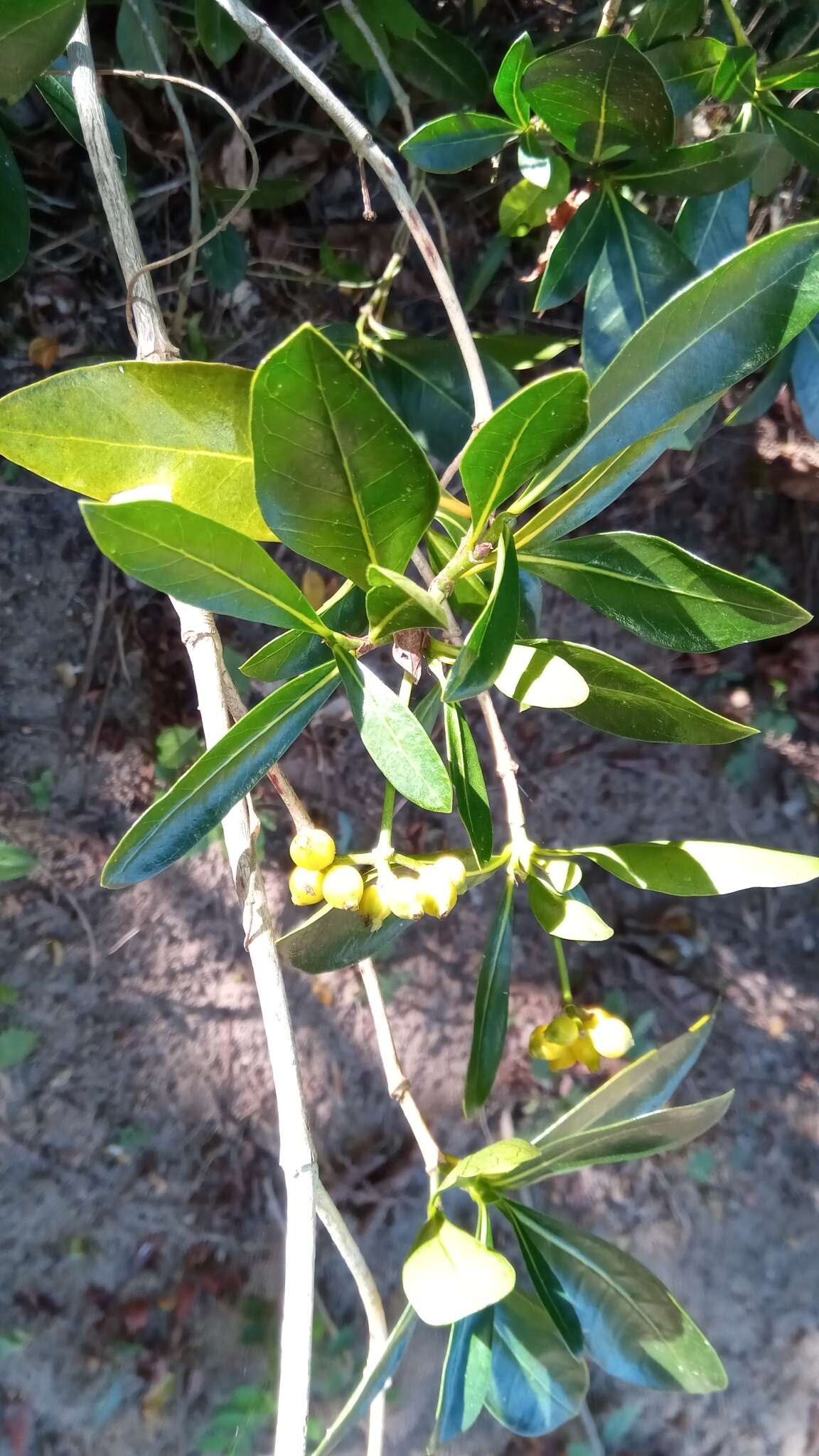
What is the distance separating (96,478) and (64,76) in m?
0.63

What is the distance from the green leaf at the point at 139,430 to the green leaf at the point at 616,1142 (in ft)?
2.25

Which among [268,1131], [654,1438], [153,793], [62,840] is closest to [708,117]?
[153,793]

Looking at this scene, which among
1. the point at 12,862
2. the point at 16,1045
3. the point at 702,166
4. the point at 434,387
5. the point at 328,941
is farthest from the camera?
the point at 16,1045

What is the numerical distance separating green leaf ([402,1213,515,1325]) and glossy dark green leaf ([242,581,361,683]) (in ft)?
1.56

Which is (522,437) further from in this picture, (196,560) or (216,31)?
(216,31)

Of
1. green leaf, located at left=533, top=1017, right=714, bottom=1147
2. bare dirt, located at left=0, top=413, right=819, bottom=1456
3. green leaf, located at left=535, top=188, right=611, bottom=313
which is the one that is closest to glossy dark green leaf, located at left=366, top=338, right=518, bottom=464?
green leaf, located at left=535, top=188, right=611, bottom=313

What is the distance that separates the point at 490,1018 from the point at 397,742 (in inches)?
20.7

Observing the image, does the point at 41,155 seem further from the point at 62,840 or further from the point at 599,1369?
the point at 599,1369

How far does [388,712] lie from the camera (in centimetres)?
51

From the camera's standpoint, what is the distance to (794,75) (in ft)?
2.63

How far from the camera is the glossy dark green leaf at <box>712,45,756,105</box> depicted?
0.78 metres

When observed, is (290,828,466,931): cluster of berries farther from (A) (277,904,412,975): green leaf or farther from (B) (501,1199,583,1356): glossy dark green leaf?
(B) (501,1199,583,1356): glossy dark green leaf

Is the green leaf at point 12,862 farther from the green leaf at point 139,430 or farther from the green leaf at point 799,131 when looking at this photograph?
the green leaf at point 799,131

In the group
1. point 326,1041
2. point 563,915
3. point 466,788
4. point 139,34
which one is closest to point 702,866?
point 563,915
